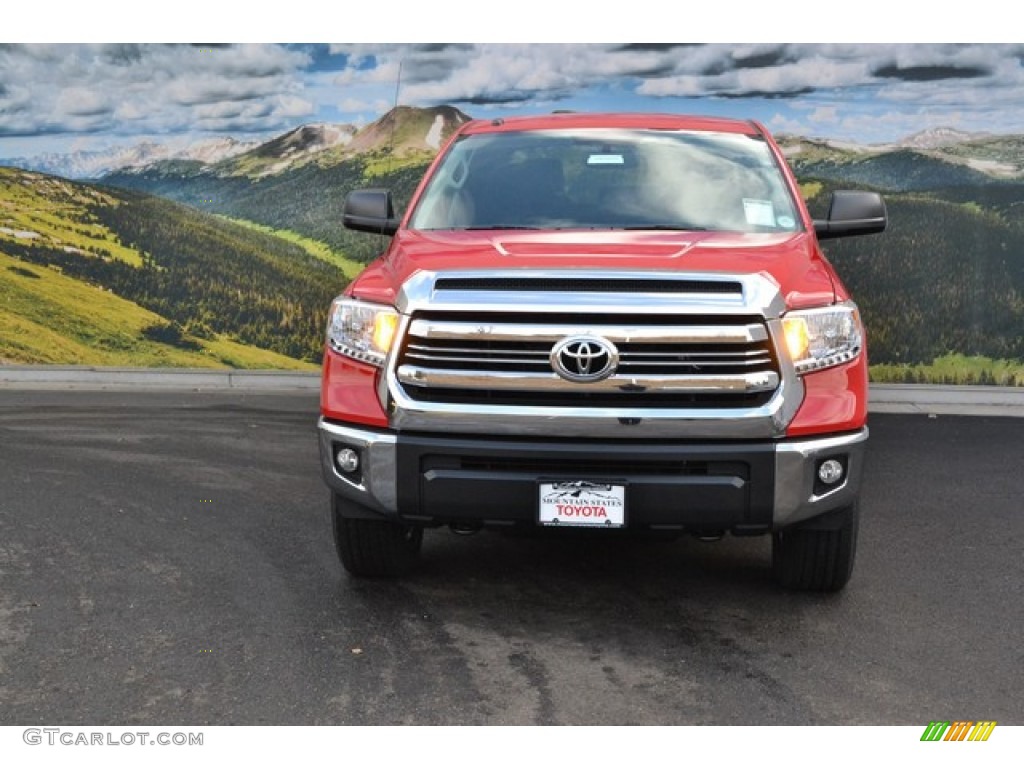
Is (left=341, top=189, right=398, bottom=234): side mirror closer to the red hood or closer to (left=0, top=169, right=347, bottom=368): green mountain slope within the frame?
the red hood

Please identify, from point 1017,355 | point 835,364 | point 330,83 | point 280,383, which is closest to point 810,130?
point 1017,355

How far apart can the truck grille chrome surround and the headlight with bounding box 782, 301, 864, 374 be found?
6cm

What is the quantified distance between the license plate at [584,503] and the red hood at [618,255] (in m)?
0.86

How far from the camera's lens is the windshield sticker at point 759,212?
6355 millimetres

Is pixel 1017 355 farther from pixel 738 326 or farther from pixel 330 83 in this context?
pixel 738 326

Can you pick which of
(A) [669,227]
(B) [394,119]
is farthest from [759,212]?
(B) [394,119]

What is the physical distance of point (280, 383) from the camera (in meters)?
14.8

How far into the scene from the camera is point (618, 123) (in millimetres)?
7145

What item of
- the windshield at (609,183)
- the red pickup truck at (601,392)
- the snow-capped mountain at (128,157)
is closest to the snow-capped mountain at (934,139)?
the snow-capped mountain at (128,157)

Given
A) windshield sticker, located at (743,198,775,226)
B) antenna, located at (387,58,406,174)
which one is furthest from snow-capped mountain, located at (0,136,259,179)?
windshield sticker, located at (743,198,775,226)

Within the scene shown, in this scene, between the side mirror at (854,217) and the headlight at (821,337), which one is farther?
the side mirror at (854,217)

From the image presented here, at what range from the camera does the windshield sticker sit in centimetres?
636

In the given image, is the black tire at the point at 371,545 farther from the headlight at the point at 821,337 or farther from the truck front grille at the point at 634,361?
the headlight at the point at 821,337

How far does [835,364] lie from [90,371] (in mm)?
11487
